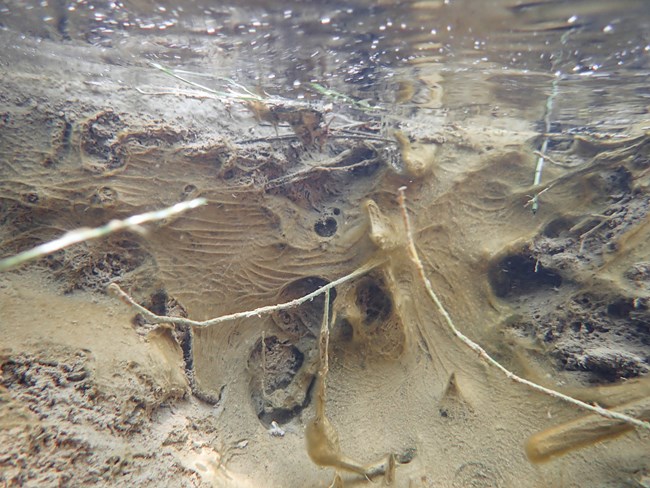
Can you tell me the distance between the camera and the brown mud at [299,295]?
7.18ft

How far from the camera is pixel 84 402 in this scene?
2031mm

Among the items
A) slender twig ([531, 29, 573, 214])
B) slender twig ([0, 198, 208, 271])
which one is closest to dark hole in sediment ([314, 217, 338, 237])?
slender twig ([531, 29, 573, 214])

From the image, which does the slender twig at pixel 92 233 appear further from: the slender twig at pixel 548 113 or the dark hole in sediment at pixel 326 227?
the slender twig at pixel 548 113

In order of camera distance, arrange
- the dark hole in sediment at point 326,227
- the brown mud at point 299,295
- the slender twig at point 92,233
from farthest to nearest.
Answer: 1. the dark hole in sediment at point 326,227
2. the brown mud at point 299,295
3. the slender twig at point 92,233

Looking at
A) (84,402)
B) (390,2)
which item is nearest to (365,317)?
(84,402)

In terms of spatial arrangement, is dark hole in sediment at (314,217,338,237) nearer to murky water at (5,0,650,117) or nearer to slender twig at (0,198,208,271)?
murky water at (5,0,650,117)

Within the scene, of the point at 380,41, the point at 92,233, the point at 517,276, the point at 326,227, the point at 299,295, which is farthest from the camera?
the point at 380,41

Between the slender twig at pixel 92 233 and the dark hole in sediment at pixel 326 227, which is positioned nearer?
the slender twig at pixel 92 233

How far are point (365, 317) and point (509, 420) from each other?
1.42 metres

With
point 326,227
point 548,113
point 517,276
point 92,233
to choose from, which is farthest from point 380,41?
point 92,233

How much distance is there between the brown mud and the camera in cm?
219

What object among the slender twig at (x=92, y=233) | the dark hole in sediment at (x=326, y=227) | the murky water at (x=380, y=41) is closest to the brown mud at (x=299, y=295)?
the dark hole in sediment at (x=326, y=227)

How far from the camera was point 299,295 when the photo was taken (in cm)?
356

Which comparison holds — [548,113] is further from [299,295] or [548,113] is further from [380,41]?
[299,295]
